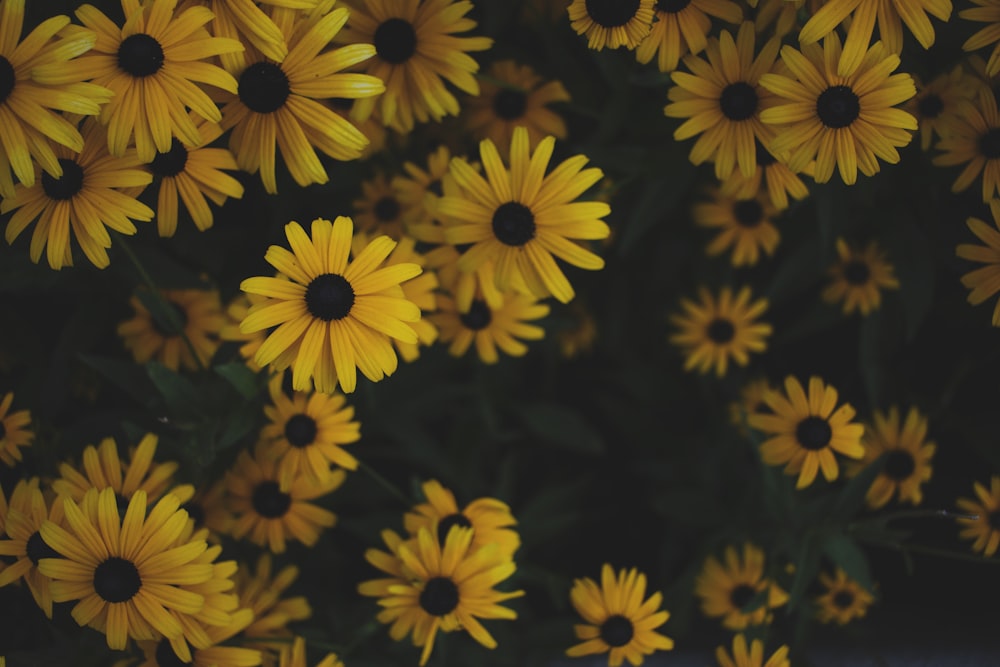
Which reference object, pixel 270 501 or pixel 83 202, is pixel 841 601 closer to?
pixel 270 501

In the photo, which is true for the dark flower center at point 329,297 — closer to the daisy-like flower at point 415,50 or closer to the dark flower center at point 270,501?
the daisy-like flower at point 415,50

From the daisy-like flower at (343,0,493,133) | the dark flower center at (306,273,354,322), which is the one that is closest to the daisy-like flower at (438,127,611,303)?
the daisy-like flower at (343,0,493,133)

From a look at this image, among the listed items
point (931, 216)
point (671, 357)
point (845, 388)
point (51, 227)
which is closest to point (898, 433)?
point (845, 388)

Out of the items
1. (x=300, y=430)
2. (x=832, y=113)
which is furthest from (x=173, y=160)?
(x=832, y=113)

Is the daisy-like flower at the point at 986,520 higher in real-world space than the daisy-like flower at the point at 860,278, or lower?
lower

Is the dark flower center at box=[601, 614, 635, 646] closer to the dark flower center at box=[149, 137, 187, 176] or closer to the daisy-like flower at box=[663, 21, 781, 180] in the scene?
the daisy-like flower at box=[663, 21, 781, 180]

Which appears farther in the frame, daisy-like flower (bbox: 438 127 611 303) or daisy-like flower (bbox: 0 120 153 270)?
daisy-like flower (bbox: 438 127 611 303)

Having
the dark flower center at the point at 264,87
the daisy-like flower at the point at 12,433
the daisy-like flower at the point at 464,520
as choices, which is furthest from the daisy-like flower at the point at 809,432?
the daisy-like flower at the point at 12,433

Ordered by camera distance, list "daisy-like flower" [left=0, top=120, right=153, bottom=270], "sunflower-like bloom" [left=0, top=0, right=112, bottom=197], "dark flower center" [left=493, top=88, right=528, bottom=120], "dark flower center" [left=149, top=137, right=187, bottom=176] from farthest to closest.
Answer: "dark flower center" [left=493, top=88, right=528, bottom=120], "dark flower center" [left=149, top=137, right=187, bottom=176], "daisy-like flower" [left=0, top=120, right=153, bottom=270], "sunflower-like bloom" [left=0, top=0, right=112, bottom=197]

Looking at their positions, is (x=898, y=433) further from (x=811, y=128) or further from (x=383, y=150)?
(x=383, y=150)
